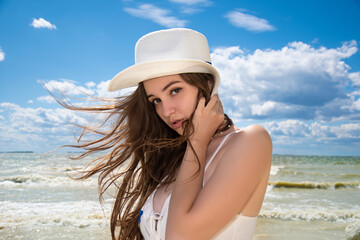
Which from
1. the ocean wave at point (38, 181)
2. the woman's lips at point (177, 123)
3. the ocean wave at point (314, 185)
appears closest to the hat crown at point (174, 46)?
the woman's lips at point (177, 123)

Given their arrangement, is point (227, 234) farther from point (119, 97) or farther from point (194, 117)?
point (119, 97)

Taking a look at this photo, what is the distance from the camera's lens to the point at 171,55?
209 centimetres

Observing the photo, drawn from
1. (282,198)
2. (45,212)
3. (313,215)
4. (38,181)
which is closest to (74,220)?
(45,212)

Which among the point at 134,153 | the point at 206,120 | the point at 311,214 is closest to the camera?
the point at 206,120

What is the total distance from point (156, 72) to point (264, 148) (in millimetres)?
807

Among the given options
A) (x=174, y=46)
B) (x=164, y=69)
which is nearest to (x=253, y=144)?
(x=164, y=69)

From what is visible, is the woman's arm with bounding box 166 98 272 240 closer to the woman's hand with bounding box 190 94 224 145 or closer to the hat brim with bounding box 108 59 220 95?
the woman's hand with bounding box 190 94 224 145

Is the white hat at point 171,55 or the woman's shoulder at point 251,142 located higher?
the white hat at point 171,55

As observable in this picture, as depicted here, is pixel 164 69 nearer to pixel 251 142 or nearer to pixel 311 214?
pixel 251 142

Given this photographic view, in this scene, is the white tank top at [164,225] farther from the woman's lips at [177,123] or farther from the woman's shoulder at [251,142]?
the woman's lips at [177,123]

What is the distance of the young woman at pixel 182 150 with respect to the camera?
1.64 m

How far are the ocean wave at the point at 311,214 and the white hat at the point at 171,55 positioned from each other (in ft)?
22.2

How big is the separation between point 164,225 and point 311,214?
7.33 metres

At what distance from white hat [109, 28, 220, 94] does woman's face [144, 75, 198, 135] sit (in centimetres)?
6
